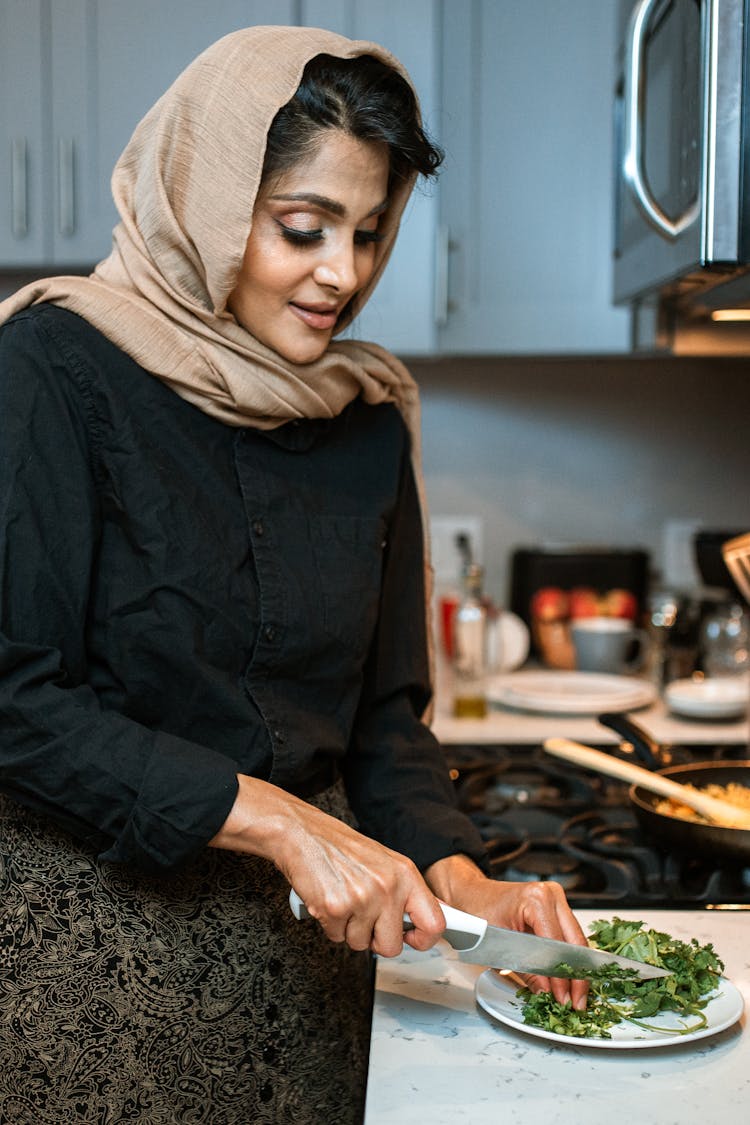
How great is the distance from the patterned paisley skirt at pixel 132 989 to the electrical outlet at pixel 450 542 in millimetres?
1375

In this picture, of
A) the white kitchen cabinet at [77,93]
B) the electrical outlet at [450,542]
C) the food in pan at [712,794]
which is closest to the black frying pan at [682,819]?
the food in pan at [712,794]

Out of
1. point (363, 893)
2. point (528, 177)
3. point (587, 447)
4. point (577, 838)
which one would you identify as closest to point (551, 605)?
point (587, 447)

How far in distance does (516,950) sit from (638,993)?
10 cm

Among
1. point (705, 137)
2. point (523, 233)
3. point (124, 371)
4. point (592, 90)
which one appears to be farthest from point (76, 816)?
point (592, 90)

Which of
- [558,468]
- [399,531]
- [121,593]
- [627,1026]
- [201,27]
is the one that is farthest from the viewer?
[558,468]

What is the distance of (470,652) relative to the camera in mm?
2002

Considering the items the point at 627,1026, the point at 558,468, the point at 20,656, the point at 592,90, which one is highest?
the point at 592,90

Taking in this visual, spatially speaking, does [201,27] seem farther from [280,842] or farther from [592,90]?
[280,842]

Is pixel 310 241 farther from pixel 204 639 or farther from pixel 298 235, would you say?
pixel 204 639

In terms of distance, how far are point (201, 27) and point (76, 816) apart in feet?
4.84

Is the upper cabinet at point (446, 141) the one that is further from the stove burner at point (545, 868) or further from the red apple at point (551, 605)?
the stove burner at point (545, 868)

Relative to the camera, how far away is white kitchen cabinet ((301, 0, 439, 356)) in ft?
6.57

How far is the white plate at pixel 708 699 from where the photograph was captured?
197 centimetres

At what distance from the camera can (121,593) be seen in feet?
3.44
